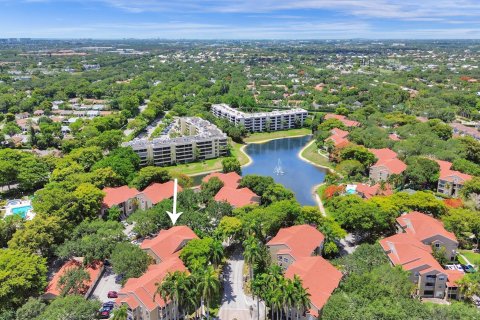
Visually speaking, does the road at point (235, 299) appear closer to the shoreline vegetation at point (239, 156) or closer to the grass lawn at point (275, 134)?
the shoreline vegetation at point (239, 156)

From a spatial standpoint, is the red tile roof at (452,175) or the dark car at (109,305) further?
the red tile roof at (452,175)

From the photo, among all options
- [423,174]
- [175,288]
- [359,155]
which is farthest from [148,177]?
[423,174]

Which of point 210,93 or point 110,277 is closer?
point 110,277

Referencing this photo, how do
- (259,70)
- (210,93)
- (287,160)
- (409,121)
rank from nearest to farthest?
1. (287,160)
2. (409,121)
3. (210,93)
4. (259,70)

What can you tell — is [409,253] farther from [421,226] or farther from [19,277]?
[19,277]

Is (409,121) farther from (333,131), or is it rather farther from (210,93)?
(210,93)

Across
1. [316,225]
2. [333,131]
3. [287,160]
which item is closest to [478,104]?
[333,131]

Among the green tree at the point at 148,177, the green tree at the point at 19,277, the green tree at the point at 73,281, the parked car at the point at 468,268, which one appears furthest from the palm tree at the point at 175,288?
the parked car at the point at 468,268
